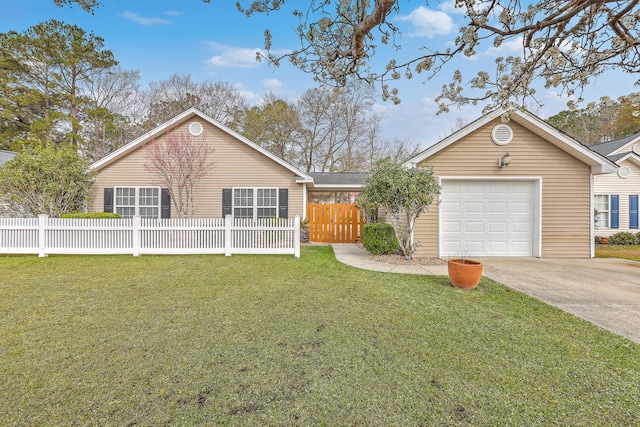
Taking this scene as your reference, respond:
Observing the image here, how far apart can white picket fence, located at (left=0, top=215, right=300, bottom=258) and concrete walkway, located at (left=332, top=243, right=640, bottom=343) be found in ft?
6.60

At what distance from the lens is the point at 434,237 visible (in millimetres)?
7727

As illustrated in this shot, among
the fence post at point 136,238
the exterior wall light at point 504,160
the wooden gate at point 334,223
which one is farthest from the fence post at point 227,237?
the exterior wall light at point 504,160

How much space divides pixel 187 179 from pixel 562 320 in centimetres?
1105

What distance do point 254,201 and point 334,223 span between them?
128 inches

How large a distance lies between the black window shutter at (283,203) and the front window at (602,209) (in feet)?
43.9

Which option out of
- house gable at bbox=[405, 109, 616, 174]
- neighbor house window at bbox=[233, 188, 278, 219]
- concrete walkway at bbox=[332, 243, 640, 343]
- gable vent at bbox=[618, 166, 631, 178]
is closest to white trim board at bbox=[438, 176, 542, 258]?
concrete walkway at bbox=[332, 243, 640, 343]

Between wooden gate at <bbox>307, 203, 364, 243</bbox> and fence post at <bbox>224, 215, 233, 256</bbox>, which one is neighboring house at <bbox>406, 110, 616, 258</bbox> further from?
fence post at <bbox>224, 215, 233, 256</bbox>

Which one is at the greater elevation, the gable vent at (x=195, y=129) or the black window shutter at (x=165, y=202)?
the gable vent at (x=195, y=129)

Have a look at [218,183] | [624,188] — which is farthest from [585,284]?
[624,188]

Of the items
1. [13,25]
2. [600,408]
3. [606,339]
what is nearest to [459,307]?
[606,339]

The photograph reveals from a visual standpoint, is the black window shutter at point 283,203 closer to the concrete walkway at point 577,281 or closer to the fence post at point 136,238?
the concrete walkway at point 577,281

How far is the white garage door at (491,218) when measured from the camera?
7.75 meters

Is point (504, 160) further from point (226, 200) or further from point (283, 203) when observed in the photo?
point (226, 200)

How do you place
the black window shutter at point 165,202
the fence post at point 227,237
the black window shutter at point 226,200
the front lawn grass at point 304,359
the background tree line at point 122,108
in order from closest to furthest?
the front lawn grass at point 304,359
the fence post at point 227,237
the black window shutter at point 165,202
the black window shutter at point 226,200
the background tree line at point 122,108
